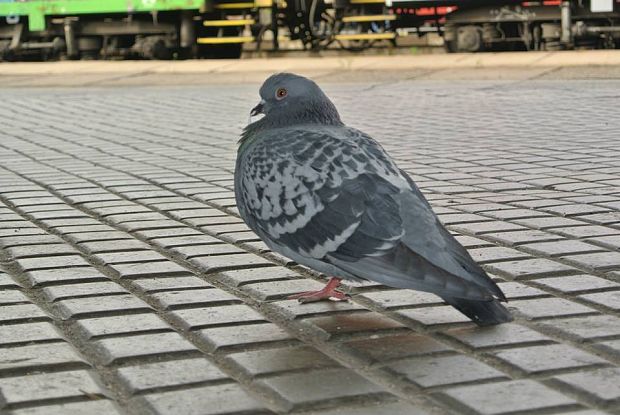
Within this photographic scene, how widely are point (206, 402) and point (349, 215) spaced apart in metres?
0.70

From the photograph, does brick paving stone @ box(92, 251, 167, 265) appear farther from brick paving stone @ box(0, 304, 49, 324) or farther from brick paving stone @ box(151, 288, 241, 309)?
brick paving stone @ box(0, 304, 49, 324)

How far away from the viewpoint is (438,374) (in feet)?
10.5

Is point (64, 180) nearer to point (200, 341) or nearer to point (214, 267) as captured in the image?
point (214, 267)

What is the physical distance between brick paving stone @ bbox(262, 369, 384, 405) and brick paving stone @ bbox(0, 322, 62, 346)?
829mm

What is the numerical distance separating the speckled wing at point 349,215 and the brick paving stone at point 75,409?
800 millimetres

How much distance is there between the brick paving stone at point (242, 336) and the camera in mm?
3541

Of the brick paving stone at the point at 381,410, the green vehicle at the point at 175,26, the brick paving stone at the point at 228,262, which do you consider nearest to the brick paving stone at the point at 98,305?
the brick paving stone at the point at 228,262

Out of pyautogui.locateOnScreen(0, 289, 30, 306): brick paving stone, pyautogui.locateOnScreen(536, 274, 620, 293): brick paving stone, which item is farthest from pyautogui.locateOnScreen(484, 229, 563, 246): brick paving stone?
pyautogui.locateOnScreen(0, 289, 30, 306): brick paving stone

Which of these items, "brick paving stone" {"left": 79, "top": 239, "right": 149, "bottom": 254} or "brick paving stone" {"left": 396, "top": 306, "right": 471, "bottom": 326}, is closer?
"brick paving stone" {"left": 396, "top": 306, "right": 471, "bottom": 326}

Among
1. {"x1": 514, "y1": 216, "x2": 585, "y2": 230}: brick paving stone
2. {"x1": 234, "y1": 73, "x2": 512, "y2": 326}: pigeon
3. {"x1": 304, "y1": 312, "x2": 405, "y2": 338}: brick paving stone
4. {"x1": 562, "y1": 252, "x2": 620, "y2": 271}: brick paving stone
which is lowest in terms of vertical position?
{"x1": 514, "y1": 216, "x2": 585, "y2": 230}: brick paving stone

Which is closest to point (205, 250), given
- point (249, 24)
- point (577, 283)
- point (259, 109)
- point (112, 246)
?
point (112, 246)

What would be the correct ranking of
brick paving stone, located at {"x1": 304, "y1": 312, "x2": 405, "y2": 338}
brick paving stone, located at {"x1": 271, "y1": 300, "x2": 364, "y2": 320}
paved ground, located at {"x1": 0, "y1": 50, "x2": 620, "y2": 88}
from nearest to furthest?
1. brick paving stone, located at {"x1": 304, "y1": 312, "x2": 405, "y2": 338}
2. brick paving stone, located at {"x1": 271, "y1": 300, "x2": 364, "y2": 320}
3. paved ground, located at {"x1": 0, "y1": 50, "x2": 620, "y2": 88}

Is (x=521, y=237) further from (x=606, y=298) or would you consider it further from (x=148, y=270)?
(x=148, y=270)

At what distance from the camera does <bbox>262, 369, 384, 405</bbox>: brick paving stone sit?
9.86 feet
